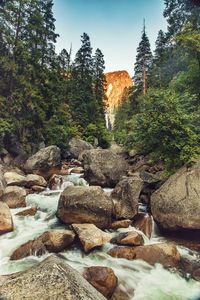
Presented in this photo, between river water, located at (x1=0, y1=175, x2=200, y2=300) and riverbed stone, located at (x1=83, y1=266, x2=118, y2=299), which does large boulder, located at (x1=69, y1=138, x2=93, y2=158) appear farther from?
riverbed stone, located at (x1=83, y1=266, x2=118, y2=299)

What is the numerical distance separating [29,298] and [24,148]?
22.9 metres

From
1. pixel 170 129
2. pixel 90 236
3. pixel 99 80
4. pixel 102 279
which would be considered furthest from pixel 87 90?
pixel 102 279

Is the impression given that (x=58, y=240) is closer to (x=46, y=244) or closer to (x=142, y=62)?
(x=46, y=244)

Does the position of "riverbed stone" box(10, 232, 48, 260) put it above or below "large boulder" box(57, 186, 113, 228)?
below

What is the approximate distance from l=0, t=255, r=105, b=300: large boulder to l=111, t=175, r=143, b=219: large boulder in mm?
8677

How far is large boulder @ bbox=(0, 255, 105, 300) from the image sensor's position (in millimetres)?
3412

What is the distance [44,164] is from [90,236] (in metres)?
12.3

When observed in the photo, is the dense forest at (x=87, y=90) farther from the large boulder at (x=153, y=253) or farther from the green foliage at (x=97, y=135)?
the large boulder at (x=153, y=253)

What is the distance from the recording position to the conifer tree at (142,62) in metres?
39.1

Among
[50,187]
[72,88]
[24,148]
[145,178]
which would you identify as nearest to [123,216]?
[145,178]

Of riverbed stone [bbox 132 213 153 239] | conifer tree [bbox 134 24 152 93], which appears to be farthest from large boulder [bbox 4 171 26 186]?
conifer tree [bbox 134 24 152 93]

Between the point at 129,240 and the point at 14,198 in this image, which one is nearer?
the point at 129,240

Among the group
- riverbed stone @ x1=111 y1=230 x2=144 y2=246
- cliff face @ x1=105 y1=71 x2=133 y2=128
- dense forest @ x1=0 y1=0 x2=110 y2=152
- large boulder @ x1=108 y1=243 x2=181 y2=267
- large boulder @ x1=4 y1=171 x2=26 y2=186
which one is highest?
cliff face @ x1=105 y1=71 x2=133 y2=128

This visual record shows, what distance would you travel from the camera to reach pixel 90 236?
1018 centimetres
